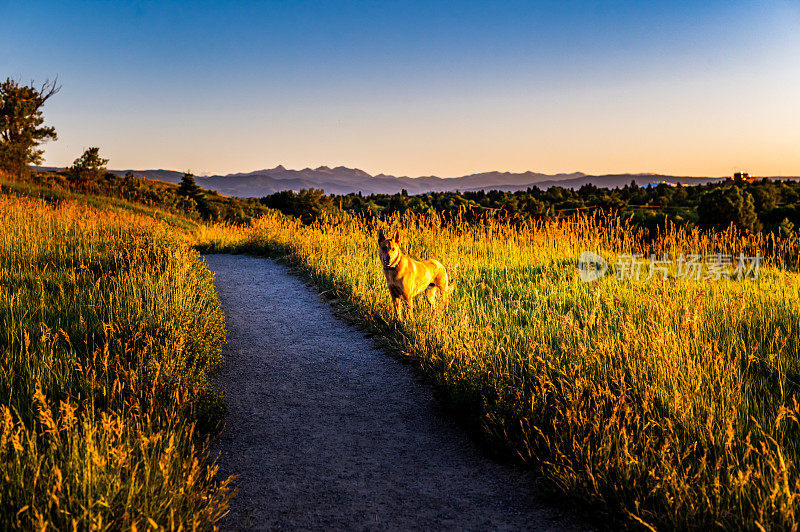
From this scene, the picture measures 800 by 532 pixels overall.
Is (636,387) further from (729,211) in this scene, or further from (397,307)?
(729,211)

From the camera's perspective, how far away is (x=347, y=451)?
400 cm

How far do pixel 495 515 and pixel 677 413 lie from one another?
5.14 feet

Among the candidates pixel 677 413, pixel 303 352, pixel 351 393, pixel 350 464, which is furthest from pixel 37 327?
pixel 677 413

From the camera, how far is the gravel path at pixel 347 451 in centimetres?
318

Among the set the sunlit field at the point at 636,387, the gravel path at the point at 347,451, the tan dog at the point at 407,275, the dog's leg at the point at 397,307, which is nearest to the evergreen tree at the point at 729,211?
the sunlit field at the point at 636,387

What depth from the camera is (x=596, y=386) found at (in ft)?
13.8

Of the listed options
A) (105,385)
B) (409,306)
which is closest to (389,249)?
(409,306)

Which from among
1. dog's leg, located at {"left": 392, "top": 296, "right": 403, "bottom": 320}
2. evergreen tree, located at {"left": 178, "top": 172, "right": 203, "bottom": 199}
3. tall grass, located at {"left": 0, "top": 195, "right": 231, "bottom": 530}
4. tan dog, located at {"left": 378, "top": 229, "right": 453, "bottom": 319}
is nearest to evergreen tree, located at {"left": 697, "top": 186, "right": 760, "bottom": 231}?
tan dog, located at {"left": 378, "top": 229, "right": 453, "bottom": 319}

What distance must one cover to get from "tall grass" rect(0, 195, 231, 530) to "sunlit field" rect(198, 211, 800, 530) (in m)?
2.17

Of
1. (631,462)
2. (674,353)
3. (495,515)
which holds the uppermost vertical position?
(674,353)

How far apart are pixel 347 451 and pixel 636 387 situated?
227 cm

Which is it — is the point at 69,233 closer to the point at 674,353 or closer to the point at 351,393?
the point at 351,393

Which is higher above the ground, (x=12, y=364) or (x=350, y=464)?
(x=12, y=364)

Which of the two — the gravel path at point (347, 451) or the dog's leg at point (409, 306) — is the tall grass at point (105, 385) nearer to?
the gravel path at point (347, 451)
